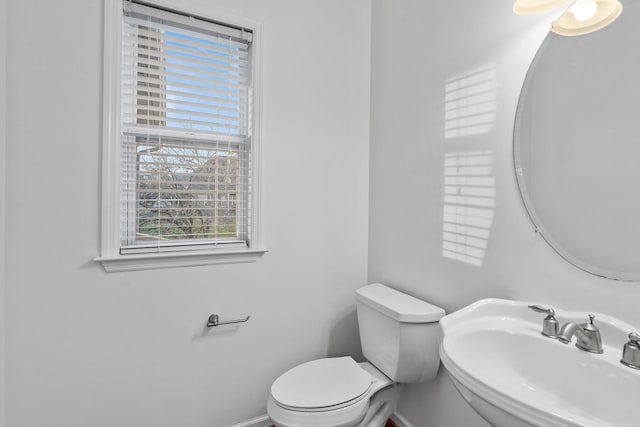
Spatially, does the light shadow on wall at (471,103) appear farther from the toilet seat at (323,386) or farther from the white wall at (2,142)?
the white wall at (2,142)

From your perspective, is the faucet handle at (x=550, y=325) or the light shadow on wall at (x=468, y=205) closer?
the faucet handle at (x=550, y=325)

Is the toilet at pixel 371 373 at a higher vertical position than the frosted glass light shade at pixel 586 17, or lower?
lower

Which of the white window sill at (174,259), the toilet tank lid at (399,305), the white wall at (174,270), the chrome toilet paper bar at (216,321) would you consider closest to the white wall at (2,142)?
the white wall at (174,270)

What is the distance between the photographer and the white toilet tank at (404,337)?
1.33 metres

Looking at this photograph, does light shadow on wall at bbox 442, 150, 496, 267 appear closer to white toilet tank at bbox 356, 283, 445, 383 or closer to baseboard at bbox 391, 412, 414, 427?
white toilet tank at bbox 356, 283, 445, 383

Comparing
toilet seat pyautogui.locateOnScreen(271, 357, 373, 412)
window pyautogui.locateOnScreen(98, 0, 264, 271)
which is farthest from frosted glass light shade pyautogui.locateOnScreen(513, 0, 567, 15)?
toilet seat pyautogui.locateOnScreen(271, 357, 373, 412)

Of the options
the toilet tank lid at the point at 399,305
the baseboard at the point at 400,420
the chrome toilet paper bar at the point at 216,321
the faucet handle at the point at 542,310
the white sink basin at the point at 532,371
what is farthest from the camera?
the baseboard at the point at 400,420

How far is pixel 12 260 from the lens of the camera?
1.18 metres

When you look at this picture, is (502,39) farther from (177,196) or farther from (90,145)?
(90,145)

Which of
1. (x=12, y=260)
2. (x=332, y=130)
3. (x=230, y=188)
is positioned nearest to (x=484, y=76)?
(x=332, y=130)

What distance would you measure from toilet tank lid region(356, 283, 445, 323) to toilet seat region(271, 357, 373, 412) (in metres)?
0.31

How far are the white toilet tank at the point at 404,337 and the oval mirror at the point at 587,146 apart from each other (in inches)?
22.2

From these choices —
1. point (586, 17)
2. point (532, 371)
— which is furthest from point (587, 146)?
point (532, 371)

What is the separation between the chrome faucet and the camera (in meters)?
0.83
